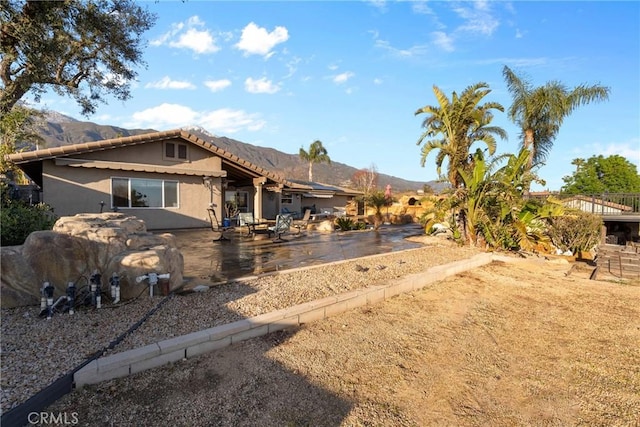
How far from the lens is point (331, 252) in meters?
10.1

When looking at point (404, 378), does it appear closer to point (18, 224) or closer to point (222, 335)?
point (222, 335)

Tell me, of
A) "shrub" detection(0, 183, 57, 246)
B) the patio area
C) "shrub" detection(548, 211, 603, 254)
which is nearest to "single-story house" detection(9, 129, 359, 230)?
the patio area

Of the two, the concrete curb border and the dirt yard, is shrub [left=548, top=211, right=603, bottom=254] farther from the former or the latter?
the concrete curb border

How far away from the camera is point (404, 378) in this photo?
3.39m

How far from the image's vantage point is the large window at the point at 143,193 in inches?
548

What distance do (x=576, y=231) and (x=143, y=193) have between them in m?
17.1

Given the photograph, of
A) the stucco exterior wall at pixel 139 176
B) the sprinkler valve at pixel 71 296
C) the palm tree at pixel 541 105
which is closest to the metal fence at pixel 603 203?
the palm tree at pixel 541 105

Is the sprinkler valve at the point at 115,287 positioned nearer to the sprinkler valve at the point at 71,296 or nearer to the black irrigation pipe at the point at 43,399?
the sprinkler valve at the point at 71,296

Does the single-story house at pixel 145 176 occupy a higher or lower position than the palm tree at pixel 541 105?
lower

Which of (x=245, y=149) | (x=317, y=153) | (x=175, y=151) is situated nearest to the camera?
(x=175, y=151)

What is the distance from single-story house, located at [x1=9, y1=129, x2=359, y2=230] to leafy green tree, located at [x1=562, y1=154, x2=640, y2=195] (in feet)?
136

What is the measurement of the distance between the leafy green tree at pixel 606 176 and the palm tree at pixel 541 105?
2530cm

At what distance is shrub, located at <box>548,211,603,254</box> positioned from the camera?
37.3 ft

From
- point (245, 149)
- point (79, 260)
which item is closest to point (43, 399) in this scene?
point (79, 260)
